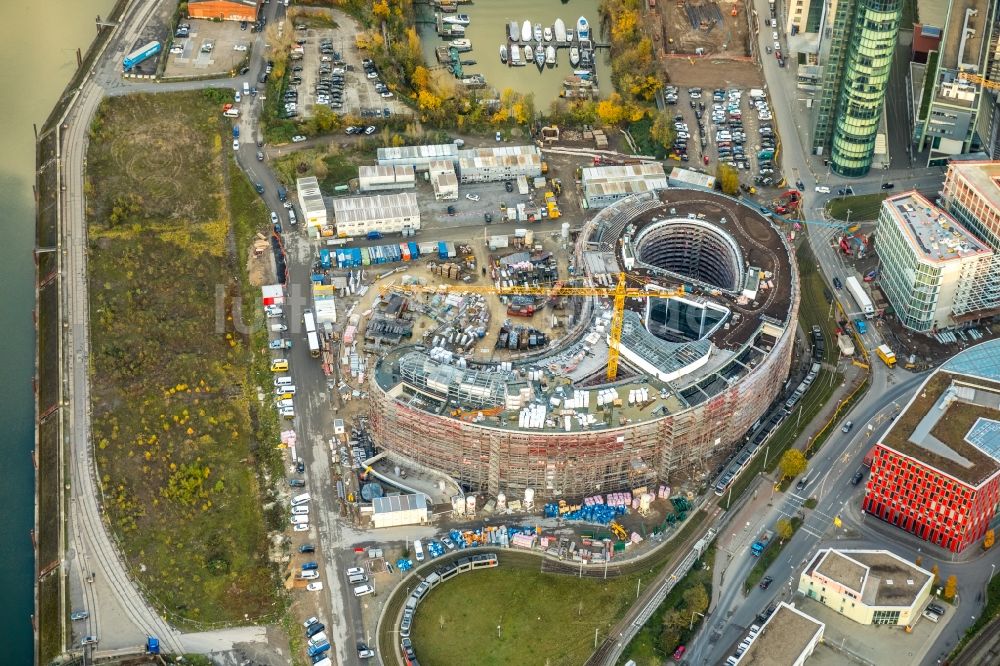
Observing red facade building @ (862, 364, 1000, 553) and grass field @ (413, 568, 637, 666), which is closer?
grass field @ (413, 568, 637, 666)

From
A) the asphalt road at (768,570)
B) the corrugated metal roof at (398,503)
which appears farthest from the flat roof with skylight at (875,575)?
the corrugated metal roof at (398,503)

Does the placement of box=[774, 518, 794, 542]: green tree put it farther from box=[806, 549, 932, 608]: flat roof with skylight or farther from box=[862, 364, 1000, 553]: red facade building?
box=[862, 364, 1000, 553]: red facade building

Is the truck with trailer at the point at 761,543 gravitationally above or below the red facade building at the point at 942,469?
below

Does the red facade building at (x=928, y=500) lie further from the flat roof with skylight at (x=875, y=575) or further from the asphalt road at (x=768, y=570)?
the flat roof with skylight at (x=875, y=575)

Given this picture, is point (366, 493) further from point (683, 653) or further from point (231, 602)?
point (683, 653)

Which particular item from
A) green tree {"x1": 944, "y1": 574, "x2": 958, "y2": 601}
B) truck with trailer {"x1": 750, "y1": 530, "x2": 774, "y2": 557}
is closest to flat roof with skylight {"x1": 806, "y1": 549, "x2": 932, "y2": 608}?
green tree {"x1": 944, "y1": 574, "x2": 958, "y2": 601}

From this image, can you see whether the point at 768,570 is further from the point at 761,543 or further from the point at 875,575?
the point at 875,575
